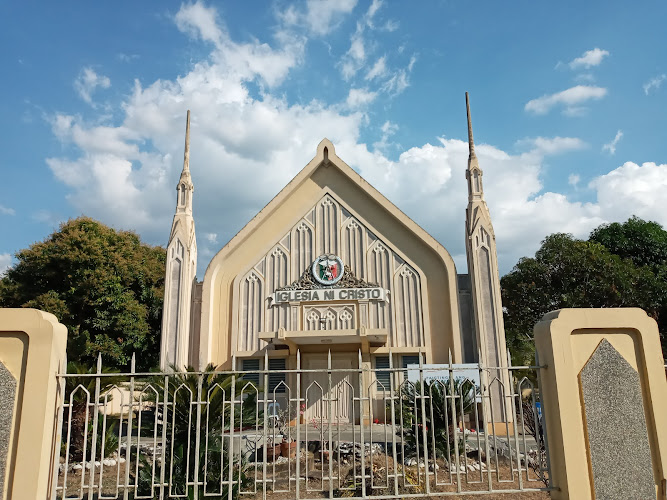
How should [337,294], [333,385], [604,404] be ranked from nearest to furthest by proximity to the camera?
[604,404] < [333,385] < [337,294]

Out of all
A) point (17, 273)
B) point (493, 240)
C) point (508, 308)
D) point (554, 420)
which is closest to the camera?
point (554, 420)

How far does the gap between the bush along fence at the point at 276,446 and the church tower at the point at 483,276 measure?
1098 millimetres

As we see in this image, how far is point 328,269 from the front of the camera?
17.3m

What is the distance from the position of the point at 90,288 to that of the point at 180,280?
622 centimetres

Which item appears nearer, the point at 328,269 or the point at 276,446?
the point at 276,446

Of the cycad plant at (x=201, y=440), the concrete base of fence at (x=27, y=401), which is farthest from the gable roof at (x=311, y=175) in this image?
the concrete base of fence at (x=27, y=401)

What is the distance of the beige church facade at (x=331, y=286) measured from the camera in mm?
16547

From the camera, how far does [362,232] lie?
17.8 m

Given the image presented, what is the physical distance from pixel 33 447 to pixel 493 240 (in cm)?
1393

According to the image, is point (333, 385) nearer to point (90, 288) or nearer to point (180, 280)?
point (180, 280)

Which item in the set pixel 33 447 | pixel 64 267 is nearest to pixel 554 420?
pixel 33 447

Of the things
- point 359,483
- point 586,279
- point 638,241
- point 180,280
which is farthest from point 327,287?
point 638,241

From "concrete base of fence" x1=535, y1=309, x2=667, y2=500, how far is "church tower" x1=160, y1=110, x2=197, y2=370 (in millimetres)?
12441

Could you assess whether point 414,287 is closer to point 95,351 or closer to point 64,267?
point 95,351
